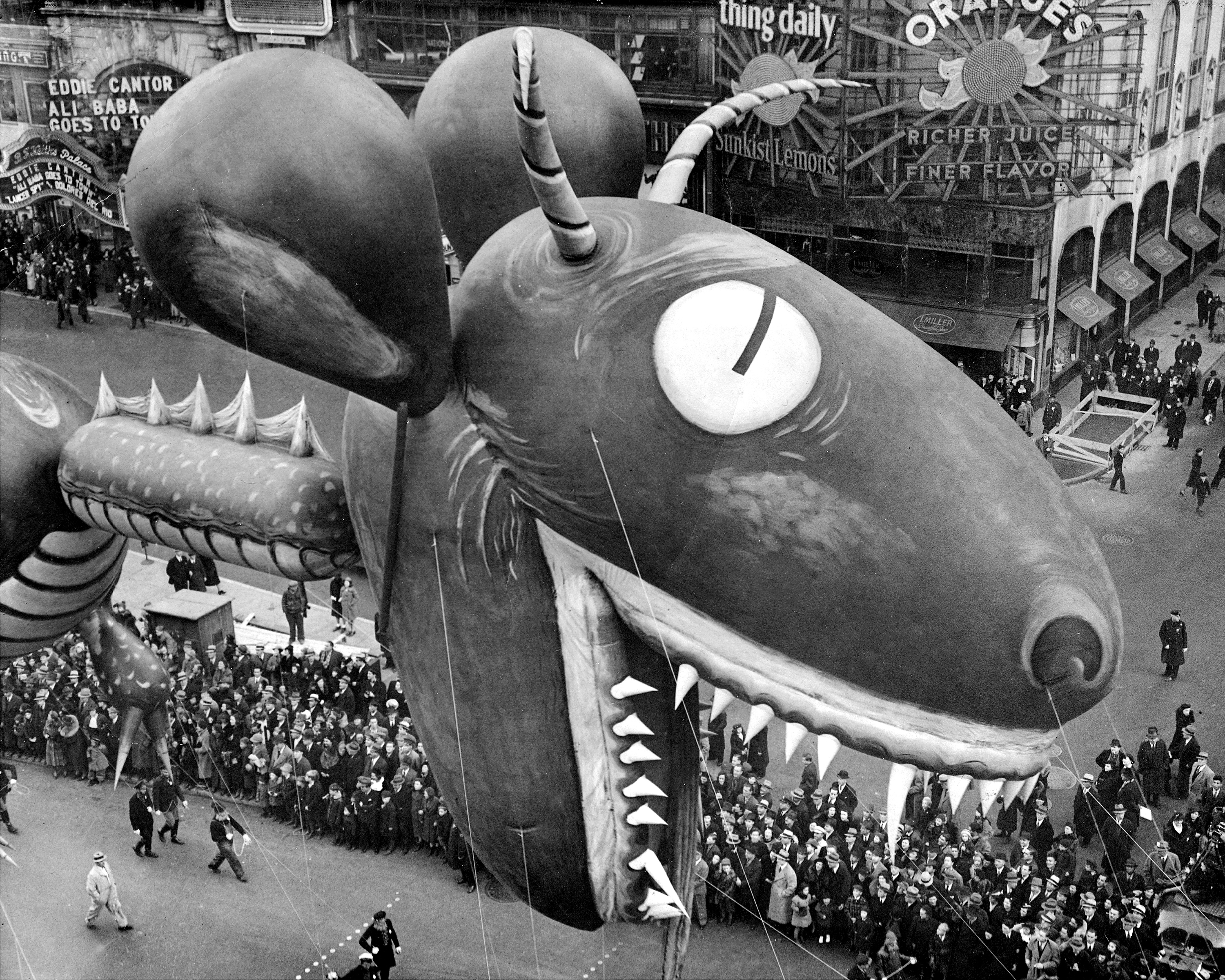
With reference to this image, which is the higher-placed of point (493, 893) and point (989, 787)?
point (989, 787)

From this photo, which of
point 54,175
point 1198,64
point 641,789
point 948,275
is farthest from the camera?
point 54,175

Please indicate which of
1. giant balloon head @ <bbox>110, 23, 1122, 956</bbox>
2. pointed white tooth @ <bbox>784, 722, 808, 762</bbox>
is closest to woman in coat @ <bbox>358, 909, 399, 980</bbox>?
giant balloon head @ <bbox>110, 23, 1122, 956</bbox>

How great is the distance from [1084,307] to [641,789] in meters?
19.8

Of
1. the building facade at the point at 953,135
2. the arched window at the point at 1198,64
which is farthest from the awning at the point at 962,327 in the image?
the arched window at the point at 1198,64

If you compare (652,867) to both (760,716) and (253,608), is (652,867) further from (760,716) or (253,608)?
(253,608)

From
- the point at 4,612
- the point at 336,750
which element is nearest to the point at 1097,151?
the point at 336,750

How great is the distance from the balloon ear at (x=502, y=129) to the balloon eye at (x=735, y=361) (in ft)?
4.88

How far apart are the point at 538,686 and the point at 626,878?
78 cm

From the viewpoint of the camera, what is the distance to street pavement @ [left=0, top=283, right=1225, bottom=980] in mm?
13602

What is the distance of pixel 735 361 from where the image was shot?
15.6ft

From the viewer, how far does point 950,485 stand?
15.2 ft

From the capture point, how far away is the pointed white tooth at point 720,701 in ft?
15.6

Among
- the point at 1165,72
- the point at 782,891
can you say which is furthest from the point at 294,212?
the point at 1165,72

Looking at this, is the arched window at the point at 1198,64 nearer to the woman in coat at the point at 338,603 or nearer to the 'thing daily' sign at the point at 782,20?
the 'thing daily' sign at the point at 782,20
